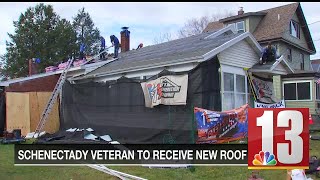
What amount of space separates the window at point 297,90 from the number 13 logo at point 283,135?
55.4 feet

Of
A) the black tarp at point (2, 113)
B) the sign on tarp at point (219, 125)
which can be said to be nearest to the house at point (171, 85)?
the sign on tarp at point (219, 125)

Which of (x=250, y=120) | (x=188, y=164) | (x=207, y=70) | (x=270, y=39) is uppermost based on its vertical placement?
(x=270, y=39)

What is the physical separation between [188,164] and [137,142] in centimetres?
351

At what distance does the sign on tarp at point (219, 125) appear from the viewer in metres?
8.91

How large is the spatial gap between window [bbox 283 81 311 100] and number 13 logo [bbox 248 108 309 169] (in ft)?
55.4

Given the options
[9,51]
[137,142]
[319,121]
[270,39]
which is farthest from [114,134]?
[9,51]

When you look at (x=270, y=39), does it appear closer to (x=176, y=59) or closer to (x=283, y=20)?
(x=283, y=20)

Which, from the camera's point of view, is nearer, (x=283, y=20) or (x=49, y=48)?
(x=283, y=20)

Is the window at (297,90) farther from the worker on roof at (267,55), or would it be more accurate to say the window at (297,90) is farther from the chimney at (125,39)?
the chimney at (125,39)

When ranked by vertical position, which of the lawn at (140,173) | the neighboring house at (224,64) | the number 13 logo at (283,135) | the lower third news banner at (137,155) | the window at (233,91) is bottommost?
the lawn at (140,173)

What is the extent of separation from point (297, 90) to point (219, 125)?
1389cm

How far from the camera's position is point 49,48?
40.7 metres

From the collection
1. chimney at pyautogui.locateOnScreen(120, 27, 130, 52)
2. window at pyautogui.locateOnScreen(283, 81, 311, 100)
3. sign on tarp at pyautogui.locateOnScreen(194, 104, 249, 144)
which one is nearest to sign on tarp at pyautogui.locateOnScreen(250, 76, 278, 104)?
sign on tarp at pyautogui.locateOnScreen(194, 104, 249, 144)

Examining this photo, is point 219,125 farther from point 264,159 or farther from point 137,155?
point 264,159
